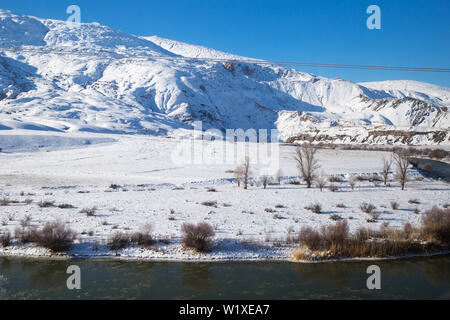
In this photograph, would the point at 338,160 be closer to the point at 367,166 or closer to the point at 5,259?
the point at 367,166

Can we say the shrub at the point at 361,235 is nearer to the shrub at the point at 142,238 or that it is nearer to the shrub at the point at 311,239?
the shrub at the point at 311,239

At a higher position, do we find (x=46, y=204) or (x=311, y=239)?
(x=46, y=204)

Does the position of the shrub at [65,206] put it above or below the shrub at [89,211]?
above

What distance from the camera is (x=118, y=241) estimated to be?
12812mm

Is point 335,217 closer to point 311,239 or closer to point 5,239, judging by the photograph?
point 311,239

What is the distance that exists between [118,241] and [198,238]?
3222mm

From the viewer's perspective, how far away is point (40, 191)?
76.7ft

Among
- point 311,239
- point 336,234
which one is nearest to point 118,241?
point 311,239

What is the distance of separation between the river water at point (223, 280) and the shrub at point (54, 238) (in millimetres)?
779

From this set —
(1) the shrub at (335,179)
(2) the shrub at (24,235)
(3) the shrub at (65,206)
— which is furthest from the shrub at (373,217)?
(3) the shrub at (65,206)

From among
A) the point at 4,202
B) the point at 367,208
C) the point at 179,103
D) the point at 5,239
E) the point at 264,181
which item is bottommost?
the point at 5,239

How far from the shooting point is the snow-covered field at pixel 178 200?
13164mm

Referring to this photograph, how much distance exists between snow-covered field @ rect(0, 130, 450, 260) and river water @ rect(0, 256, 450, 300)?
2.93ft
